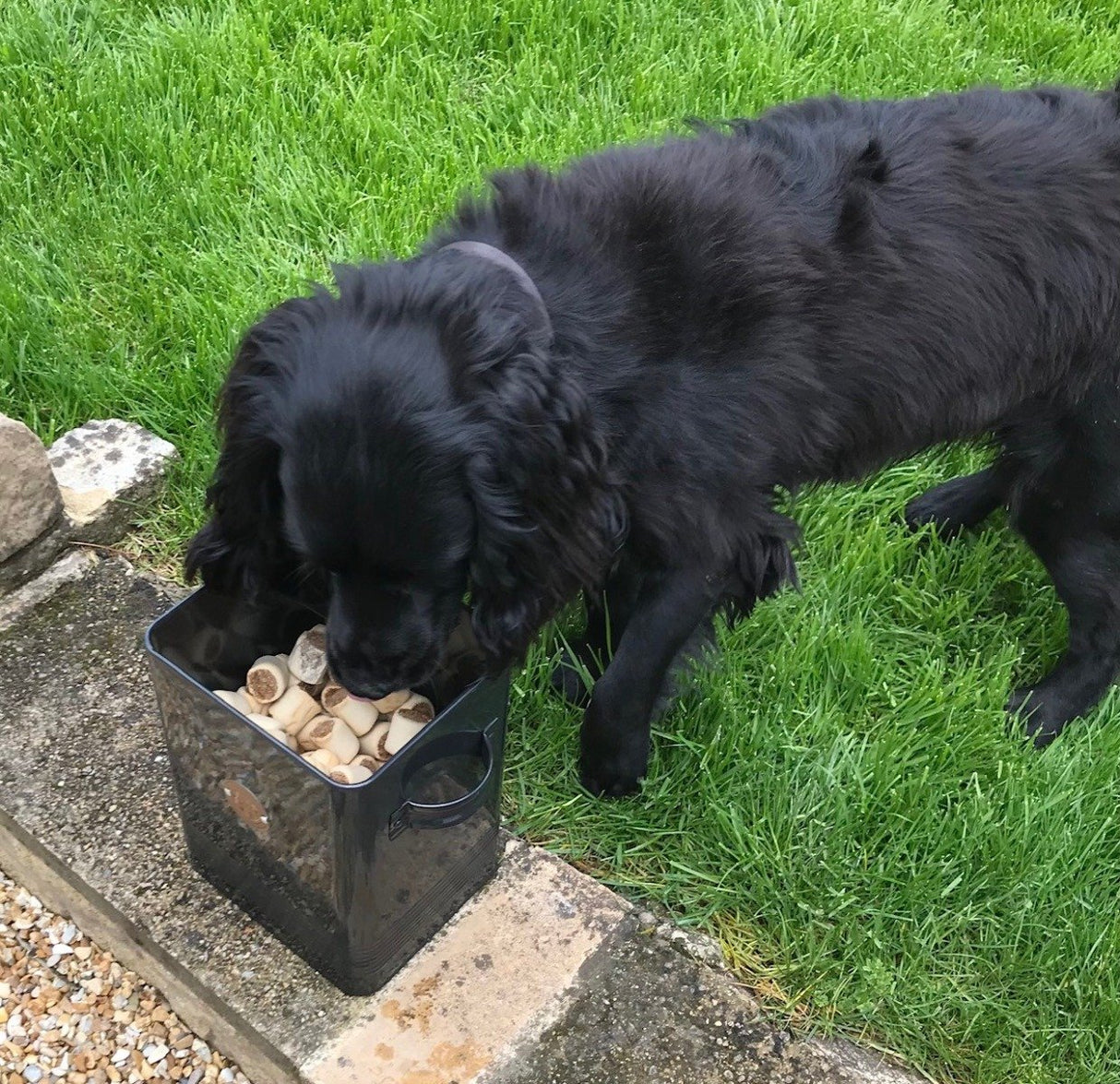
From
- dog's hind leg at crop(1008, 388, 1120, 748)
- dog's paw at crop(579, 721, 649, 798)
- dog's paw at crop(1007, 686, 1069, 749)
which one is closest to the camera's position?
dog's paw at crop(579, 721, 649, 798)

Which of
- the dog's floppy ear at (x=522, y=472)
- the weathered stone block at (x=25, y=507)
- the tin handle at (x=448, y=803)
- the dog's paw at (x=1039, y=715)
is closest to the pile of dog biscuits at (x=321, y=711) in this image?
the tin handle at (x=448, y=803)

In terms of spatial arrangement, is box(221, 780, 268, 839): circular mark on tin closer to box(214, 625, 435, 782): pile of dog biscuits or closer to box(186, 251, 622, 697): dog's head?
box(214, 625, 435, 782): pile of dog biscuits

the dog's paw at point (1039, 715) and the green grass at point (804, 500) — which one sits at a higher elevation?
the green grass at point (804, 500)

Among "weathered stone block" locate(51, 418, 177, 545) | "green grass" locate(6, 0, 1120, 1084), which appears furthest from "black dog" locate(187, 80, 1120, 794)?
"weathered stone block" locate(51, 418, 177, 545)

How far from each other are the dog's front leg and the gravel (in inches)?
29.7

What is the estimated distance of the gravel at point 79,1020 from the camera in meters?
1.77

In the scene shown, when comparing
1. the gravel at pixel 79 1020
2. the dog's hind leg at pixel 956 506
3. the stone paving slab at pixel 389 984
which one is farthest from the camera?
the dog's hind leg at pixel 956 506

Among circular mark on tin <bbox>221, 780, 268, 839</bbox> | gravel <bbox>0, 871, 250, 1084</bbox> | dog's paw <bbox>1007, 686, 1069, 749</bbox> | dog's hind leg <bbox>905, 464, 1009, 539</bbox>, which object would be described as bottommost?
gravel <bbox>0, 871, 250, 1084</bbox>

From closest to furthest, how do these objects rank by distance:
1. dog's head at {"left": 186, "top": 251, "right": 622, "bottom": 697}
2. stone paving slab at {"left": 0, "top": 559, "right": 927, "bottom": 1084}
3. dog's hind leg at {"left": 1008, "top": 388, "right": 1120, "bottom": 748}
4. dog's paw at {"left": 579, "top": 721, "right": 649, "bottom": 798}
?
dog's head at {"left": 186, "top": 251, "right": 622, "bottom": 697} → stone paving slab at {"left": 0, "top": 559, "right": 927, "bottom": 1084} → dog's paw at {"left": 579, "top": 721, "right": 649, "bottom": 798} → dog's hind leg at {"left": 1008, "top": 388, "right": 1120, "bottom": 748}

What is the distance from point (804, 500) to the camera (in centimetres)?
242

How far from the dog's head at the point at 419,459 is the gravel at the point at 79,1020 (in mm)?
709

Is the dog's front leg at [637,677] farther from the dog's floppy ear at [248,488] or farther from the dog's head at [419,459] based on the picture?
the dog's floppy ear at [248,488]

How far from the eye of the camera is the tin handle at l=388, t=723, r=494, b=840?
4.92 feet

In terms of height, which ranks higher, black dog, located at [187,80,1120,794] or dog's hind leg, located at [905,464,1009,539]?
black dog, located at [187,80,1120,794]
